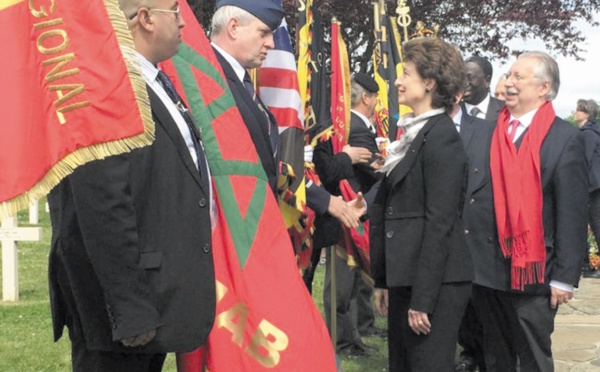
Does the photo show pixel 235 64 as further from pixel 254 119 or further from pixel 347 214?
pixel 347 214

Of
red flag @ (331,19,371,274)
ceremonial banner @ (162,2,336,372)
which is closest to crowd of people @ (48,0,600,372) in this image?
ceremonial banner @ (162,2,336,372)

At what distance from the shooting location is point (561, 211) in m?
4.57

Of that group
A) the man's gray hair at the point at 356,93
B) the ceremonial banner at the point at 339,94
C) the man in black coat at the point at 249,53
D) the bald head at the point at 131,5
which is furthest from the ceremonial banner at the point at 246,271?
the man's gray hair at the point at 356,93

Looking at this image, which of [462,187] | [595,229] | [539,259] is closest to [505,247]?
[539,259]

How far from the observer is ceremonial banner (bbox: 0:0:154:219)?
7.99ft

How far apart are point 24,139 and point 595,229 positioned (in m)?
9.27

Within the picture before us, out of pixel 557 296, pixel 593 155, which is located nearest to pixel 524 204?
pixel 557 296

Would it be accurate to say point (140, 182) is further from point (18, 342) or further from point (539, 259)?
point (18, 342)

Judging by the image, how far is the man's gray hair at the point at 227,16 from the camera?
4277 mm

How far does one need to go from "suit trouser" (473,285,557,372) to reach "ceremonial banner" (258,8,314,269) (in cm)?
104

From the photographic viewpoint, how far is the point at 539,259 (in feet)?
15.0

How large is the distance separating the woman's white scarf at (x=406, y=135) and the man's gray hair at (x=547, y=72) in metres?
0.77

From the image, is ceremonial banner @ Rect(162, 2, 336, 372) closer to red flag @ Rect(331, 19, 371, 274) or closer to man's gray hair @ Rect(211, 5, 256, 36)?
man's gray hair @ Rect(211, 5, 256, 36)

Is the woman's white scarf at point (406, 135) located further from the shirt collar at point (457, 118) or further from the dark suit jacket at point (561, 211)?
the shirt collar at point (457, 118)
